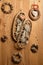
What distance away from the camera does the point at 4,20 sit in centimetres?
215

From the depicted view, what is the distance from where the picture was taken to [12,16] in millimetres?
2180

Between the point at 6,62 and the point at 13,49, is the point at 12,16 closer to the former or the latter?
the point at 13,49

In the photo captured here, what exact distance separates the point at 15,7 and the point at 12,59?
65 centimetres

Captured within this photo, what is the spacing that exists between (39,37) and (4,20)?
50cm

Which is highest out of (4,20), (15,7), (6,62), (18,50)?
(15,7)


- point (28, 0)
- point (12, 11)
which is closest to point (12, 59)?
point (12, 11)

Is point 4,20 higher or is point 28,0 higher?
point 28,0

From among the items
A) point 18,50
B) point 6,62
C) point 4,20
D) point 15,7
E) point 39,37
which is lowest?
point 6,62

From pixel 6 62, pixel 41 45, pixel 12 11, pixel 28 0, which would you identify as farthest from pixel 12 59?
pixel 28 0

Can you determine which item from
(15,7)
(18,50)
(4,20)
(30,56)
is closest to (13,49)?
(18,50)

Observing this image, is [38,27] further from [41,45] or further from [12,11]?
[12,11]

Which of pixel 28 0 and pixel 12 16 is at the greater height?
pixel 28 0

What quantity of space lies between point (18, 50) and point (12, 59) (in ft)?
→ 0.44

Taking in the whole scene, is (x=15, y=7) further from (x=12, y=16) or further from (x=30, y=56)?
(x=30, y=56)
